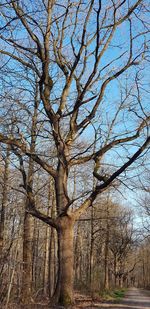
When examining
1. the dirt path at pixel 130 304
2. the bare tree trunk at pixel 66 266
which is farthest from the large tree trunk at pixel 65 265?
the dirt path at pixel 130 304

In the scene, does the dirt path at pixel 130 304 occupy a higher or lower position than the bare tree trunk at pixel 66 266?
lower

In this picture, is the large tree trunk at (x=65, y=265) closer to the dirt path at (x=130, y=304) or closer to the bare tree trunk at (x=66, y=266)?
the bare tree trunk at (x=66, y=266)

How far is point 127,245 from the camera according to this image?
192ft

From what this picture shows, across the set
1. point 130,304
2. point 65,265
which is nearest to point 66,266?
point 65,265

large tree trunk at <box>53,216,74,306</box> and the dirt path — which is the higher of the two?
large tree trunk at <box>53,216,74,306</box>

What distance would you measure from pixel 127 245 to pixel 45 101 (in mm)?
48421

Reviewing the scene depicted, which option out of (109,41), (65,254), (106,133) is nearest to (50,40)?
(109,41)

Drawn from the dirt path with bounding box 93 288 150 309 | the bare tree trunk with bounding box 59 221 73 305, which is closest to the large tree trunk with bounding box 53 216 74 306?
the bare tree trunk with bounding box 59 221 73 305

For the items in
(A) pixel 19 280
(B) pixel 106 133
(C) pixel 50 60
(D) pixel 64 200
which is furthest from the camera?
(B) pixel 106 133

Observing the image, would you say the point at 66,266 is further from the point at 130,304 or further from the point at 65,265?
the point at 130,304

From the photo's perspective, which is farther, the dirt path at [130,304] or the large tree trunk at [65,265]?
the dirt path at [130,304]

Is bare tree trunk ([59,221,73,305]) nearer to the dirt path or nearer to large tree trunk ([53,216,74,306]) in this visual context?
large tree trunk ([53,216,74,306])

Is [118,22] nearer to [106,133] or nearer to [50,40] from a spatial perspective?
[50,40]

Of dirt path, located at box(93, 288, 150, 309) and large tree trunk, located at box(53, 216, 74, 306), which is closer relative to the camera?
large tree trunk, located at box(53, 216, 74, 306)
